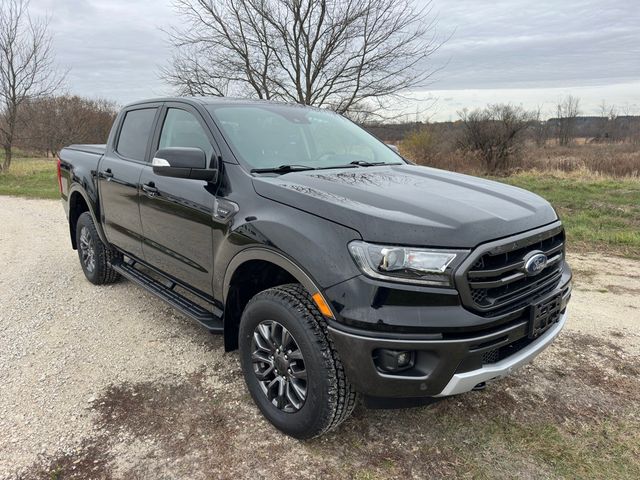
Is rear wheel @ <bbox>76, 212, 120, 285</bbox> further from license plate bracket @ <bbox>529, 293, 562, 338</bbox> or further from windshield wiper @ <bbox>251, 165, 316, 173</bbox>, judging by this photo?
license plate bracket @ <bbox>529, 293, 562, 338</bbox>

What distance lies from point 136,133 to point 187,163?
1723 millimetres

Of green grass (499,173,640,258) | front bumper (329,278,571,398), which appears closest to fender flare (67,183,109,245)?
front bumper (329,278,571,398)

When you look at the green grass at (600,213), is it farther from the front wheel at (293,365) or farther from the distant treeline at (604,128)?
the distant treeline at (604,128)

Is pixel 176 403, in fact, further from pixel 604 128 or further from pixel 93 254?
pixel 604 128

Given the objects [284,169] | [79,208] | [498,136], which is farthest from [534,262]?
[498,136]

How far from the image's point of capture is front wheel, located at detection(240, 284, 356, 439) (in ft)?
7.45

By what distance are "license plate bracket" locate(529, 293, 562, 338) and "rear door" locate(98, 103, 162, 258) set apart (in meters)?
2.99

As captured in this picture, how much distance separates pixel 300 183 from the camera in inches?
103

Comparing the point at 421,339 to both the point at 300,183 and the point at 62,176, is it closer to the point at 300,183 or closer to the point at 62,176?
the point at 300,183

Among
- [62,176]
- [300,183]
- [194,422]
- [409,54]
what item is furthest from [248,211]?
[409,54]

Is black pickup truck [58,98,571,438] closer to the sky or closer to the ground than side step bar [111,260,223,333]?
closer to the sky

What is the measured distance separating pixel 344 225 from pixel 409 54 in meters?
13.1

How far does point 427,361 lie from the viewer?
2.09 meters

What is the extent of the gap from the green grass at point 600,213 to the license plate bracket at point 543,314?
4.66m
